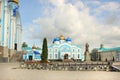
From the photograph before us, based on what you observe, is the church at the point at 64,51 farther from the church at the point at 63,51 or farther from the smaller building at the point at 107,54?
the smaller building at the point at 107,54

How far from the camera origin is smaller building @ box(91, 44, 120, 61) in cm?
10947

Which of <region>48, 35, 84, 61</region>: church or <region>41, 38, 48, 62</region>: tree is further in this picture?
<region>48, 35, 84, 61</region>: church

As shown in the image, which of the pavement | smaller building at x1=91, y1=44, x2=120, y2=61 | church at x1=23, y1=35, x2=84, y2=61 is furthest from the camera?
smaller building at x1=91, y1=44, x2=120, y2=61

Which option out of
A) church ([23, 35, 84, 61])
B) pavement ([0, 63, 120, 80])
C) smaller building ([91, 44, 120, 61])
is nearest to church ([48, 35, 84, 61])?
church ([23, 35, 84, 61])

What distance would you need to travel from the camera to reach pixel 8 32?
64.2 meters

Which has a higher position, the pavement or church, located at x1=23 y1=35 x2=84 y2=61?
church, located at x1=23 y1=35 x2=84 y2=61

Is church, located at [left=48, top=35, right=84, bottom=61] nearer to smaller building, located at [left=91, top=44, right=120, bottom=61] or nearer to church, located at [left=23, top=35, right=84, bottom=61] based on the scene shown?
church, located at [left=23, top=35, right=84, bottom=61]

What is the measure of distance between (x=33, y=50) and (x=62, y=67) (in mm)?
51941

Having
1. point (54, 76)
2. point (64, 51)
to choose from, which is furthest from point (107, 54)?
point (54, 76)

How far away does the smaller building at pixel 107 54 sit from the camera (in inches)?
4310

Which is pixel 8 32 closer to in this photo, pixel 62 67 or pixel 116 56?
pixel 62 67

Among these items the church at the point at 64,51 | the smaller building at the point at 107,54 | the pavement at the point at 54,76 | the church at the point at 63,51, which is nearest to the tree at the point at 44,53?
the pavement at the point at 54,76

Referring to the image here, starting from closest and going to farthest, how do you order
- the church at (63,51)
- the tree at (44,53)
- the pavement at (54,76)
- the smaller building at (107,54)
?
1. the pavement at (54,76)
2. the tree at (44,53)
3. the church at (63,51)
4. the smaller building at (107,54)

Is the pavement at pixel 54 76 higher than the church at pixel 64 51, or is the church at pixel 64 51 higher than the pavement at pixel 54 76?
the church at pixel 64 51
